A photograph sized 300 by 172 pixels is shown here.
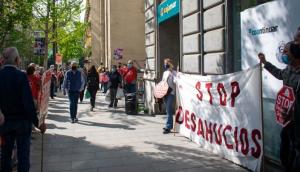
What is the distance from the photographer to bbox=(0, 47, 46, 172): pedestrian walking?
5.30 metres

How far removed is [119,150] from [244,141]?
280 centimetres

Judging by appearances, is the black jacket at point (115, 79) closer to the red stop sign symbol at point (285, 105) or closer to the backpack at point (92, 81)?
the backpack at point (92, 81)

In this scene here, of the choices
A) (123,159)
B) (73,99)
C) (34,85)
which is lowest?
(123,159)

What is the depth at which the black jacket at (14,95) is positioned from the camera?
529 centimetres

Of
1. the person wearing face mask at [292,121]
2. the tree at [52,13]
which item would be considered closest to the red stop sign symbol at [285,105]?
the person wearing face mask at [292,121]

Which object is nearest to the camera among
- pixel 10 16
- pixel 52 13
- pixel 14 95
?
pixel 14 95

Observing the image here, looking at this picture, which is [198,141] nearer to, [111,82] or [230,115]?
[230,115]

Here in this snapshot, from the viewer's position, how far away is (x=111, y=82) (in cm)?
1672

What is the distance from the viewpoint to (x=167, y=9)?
13.1m

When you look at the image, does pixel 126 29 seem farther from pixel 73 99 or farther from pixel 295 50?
pixel 295 50

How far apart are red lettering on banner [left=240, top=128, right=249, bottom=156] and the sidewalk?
0.32 meters

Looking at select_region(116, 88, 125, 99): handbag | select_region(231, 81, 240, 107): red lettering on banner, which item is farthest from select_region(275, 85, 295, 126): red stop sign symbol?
select_region(116, 88, 125, 99): handbag

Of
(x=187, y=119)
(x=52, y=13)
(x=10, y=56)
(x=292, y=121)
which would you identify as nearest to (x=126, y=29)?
(x=52, y=13)

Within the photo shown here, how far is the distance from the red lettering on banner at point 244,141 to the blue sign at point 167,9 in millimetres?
6273
